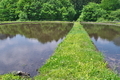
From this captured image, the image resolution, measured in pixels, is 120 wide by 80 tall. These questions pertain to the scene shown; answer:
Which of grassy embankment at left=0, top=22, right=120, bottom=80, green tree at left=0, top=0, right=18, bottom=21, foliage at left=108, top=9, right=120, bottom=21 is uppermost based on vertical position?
green tree at left=0, top=0, right=18, bottom=21

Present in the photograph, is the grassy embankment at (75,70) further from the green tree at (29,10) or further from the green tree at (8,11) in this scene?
the green tree at (8,11)

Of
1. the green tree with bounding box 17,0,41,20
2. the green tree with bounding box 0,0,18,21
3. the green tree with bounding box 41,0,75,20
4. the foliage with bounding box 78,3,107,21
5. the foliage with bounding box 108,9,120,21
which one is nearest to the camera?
the green tree with bounding box 17,0,41,20

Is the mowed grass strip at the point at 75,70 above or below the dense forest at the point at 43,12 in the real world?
below

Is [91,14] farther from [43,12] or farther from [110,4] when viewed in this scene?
[43,12]

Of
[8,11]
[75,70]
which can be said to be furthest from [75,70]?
[8,11]

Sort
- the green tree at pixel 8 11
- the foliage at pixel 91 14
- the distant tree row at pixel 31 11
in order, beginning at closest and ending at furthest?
the green tree at pixel 8 11 → the distant tree row at pixel 31 11 → the foliage at pixel 91 14

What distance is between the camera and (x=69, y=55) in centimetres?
1029

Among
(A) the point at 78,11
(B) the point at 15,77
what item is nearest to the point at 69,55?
(B) the point at 15,77

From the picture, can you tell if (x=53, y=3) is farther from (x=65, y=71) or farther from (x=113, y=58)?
(x=65, y=71)

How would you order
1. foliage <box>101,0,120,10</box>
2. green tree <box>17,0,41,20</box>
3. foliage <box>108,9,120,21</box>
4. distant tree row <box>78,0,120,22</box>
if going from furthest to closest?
1. foliage <box>101,0,120,10</box>
2. distant tree row <box>78,0,120,22</box>
3. foliage <box>108,9,120,21</box>
4. green tree <box>17,0,41,20</box>

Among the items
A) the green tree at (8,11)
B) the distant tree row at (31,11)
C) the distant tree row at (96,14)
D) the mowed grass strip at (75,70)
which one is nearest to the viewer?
the mowed grass strip at (75,70)

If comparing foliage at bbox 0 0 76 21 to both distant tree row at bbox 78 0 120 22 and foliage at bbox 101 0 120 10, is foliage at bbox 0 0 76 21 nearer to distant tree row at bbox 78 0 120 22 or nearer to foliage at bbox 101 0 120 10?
distant tree row at bbox 78 0 120 22

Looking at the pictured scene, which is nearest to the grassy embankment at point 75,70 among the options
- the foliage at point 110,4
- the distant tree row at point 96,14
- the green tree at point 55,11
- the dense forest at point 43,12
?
the dense forest at point 43,12

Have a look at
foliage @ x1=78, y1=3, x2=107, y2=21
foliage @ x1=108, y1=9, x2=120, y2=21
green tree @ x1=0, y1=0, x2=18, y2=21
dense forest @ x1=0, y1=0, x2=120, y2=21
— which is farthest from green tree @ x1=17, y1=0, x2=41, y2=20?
foliage @ x1=108, y1=9, x2=120, y2=21
